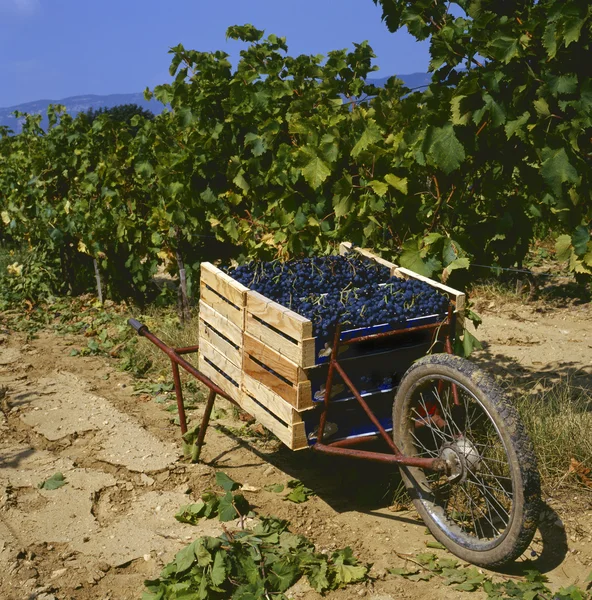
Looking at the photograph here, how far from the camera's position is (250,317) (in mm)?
3529

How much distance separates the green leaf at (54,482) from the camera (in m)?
4.07

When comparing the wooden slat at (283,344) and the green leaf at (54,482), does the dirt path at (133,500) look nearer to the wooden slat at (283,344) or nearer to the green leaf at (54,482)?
the green leaf at (54,482)

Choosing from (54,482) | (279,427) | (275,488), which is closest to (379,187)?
(279,427)

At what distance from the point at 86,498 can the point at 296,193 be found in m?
2.37

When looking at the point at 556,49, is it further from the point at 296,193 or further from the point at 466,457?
the point at 296,193

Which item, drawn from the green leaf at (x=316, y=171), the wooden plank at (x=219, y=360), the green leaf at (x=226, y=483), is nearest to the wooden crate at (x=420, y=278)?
the green leaf at (x=316, y=171)

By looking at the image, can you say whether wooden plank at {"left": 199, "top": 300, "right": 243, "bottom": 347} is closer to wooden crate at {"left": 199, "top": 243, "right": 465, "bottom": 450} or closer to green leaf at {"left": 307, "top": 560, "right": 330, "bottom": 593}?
wooden crate at {"left": 199, "top": 243, "right": 465, "bottom": 450}

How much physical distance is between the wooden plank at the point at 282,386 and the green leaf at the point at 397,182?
121 centimetres

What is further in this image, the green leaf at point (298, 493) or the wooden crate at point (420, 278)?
the green leaf at point (298, 493)

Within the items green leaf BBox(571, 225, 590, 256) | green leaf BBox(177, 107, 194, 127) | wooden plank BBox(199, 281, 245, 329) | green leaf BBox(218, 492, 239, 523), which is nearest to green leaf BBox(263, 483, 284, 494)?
green leaf BBox(218, 492, 239, 523)

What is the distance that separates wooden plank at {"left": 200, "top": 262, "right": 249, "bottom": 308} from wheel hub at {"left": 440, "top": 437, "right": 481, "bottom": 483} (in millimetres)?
1119

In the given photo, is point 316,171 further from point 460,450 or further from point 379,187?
point 460,450

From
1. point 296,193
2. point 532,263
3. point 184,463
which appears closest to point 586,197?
point 296,193

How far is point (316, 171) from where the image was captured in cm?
454
